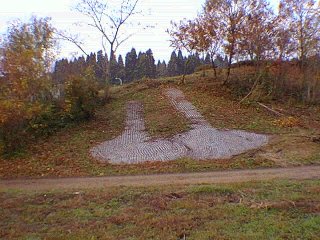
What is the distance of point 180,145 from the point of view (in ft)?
63.0

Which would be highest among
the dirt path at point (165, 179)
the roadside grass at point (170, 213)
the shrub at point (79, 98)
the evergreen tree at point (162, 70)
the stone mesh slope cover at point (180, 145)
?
the evergreen tree at point (162, 70)

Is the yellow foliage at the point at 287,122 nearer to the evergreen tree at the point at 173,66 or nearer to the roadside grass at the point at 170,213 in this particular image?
the roadside grass at the point at 170,213

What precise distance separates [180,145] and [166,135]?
8.02ft

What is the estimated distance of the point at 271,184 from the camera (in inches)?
428

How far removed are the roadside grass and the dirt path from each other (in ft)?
5.76

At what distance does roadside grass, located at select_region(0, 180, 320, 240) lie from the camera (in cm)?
704

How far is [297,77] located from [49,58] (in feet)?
74.3

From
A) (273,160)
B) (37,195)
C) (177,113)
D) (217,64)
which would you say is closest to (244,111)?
(177,113)

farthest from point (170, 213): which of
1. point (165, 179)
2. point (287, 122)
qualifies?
point (287, 122)

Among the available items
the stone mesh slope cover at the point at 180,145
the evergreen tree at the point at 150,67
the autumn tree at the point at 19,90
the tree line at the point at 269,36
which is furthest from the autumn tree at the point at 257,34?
the evergreen tree at the point at 150,67

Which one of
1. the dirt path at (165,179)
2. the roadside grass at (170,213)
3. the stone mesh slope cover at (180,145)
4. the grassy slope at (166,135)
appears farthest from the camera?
the stone mesh slope cover at (180,145)

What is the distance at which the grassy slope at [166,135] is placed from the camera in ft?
51.1

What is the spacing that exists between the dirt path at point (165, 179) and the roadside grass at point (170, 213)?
5.76ft

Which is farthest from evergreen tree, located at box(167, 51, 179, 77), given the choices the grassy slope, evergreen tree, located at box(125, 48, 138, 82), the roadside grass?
the roadside grass
